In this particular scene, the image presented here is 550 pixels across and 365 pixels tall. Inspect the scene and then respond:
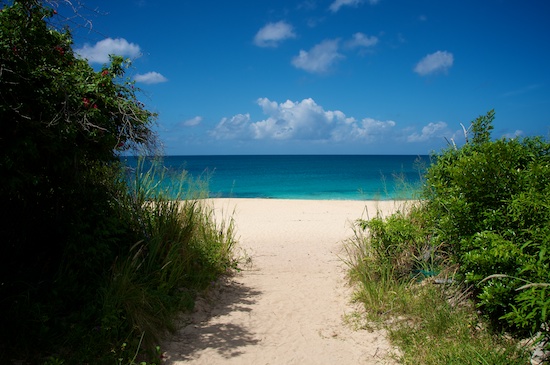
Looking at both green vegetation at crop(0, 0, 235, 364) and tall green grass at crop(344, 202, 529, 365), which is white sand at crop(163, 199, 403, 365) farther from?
green vegetation at crop(0, 0, 235, 364)

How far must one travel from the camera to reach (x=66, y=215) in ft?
14.2

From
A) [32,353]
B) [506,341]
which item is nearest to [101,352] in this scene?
[32,353]

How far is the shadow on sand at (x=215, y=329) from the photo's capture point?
4.43 metres

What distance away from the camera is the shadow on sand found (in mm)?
4426

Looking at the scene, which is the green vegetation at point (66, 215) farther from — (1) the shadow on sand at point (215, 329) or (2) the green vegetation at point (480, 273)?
(2) the green vegetation at point (480, 273)

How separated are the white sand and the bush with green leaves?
1.33 metres

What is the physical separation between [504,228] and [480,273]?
0.55 m

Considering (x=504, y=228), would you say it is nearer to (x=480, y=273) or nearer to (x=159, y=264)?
(x=480, y=273)

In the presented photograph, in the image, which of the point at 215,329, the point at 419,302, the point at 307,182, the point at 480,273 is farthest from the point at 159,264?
the point at 307,182

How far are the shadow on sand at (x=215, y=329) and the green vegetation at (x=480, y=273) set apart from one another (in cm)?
172

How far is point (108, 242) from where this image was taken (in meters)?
4.70

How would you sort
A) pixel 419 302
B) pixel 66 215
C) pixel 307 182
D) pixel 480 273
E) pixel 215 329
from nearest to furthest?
pixel 480 273
pixel 66 215
pixel 419 302
pixel 215 329
pixel 307 182

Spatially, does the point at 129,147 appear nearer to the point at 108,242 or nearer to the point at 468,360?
the point at 108,242

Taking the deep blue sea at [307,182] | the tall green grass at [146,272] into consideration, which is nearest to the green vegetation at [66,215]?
the tall green grass at [146,272]
